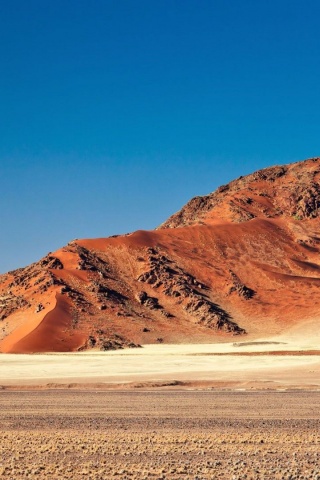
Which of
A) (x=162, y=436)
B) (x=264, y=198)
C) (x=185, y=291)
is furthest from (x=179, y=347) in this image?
(x=264, y=198)

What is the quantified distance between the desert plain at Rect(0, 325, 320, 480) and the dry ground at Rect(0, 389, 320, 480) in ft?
0.08

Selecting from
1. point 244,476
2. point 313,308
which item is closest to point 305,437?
point 244,476

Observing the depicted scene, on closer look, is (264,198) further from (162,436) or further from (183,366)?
(162,436)

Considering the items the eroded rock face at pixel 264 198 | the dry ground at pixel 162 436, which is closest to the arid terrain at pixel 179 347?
the dry ground at pixel 162 436

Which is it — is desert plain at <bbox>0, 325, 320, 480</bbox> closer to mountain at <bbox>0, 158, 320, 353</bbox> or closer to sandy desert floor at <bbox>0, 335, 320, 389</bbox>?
sandy desert floor at <bbox>0, 335, 320, 389</bbox>

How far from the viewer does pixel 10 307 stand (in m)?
79.7

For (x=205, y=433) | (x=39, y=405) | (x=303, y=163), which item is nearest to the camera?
(x=205, y=433)

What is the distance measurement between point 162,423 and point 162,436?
2489 millimetres

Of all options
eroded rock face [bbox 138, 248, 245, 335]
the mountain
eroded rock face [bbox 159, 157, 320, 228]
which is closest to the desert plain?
the mountain

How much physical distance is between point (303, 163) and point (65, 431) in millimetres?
116544

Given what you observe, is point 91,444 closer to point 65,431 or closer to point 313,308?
Answer: point 65,431

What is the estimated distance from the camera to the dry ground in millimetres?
13156

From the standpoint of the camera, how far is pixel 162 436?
56.4 ft

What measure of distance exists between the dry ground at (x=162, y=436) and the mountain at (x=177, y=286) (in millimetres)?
43025
